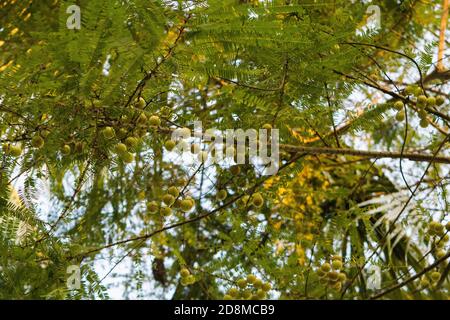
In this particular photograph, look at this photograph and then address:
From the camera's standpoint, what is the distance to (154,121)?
1.36m

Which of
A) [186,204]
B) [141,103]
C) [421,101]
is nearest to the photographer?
[141,103]

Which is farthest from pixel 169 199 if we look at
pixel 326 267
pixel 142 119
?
pixel 326 267

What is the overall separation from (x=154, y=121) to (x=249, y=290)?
57 centimetres

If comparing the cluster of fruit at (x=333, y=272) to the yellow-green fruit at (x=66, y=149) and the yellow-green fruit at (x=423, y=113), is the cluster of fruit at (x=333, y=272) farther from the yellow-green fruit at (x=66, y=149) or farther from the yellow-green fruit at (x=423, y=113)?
the yellow-green fruit at (x=66, y=149)

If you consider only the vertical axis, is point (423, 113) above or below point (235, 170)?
above

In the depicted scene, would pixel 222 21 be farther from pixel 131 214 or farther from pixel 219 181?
pixel 131 214

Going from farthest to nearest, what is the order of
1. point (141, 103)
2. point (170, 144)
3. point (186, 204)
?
1. point (186, 204)
2. point (170, 144)
3. point (141, 103)

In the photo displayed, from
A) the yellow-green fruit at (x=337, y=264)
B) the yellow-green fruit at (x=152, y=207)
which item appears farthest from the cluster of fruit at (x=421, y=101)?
the yellow-green fruit at (x=152, y=207)

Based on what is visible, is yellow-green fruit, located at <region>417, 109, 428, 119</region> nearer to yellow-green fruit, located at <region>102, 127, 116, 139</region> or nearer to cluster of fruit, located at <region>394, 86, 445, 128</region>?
cluster of fruit, located at <region>394, 86, 445, 128</region>

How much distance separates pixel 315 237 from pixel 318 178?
1135mm

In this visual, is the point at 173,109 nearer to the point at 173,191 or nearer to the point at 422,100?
the point at 173,191

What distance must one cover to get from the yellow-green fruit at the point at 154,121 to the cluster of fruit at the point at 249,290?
525 millimetres

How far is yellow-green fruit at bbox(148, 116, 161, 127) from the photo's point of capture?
1359 millimetres

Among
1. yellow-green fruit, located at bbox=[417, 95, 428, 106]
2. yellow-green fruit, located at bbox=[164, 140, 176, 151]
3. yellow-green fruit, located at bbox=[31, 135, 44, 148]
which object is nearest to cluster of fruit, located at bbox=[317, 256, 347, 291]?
yellow-green fruit, located at bbox=[417, 95, 428, 106]
